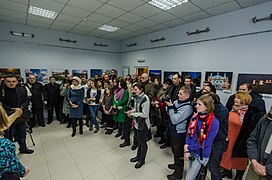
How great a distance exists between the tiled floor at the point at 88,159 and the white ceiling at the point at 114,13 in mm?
3367

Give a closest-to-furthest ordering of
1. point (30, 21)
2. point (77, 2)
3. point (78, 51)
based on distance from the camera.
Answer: point (77, 2)
point (30, 21)
point (78, 51)

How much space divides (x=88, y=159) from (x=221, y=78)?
3.82 meters

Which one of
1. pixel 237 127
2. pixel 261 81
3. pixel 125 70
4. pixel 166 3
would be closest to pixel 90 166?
pixel 237 127

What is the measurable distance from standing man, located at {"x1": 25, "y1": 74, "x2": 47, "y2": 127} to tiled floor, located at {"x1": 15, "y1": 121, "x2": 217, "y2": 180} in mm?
760

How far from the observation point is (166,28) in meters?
4.96

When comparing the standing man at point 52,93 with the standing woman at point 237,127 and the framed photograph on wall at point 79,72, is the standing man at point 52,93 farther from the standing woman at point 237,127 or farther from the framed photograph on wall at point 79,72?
the standing woman at point 237,127

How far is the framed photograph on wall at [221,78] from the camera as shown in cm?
354

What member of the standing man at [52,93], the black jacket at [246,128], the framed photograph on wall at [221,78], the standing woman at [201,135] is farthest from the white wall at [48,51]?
the black jacket at [246,128]

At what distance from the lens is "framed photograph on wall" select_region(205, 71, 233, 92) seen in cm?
354

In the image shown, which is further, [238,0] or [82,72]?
[82,72]

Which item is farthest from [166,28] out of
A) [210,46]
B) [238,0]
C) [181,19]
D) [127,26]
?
[238,0]

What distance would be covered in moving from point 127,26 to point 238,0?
323 cm

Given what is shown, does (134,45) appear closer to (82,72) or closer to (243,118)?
(82,72)

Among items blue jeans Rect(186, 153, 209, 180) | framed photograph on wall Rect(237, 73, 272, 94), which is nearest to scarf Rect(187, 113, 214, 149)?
blue jeans Rect(186, 153, 209, 180)
